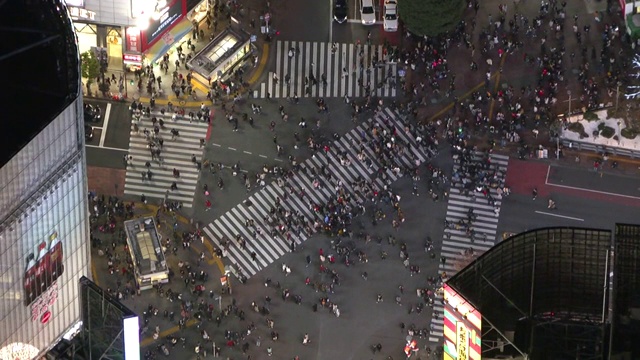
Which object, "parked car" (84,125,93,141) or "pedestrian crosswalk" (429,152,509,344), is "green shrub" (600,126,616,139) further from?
"parked car" (84,125,93,141)

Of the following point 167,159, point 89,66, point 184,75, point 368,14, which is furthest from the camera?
point 368,14

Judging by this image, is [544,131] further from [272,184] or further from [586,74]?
[272,184]

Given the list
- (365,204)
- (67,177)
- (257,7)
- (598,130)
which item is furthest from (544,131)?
(67,177)

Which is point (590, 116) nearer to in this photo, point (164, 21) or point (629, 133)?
A: point (629, 133)

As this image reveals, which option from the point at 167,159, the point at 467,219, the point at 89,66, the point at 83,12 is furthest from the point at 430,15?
the point at 83,12

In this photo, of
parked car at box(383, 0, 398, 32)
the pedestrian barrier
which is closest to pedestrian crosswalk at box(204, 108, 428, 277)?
parked car at box(383, 0, 398, 32)

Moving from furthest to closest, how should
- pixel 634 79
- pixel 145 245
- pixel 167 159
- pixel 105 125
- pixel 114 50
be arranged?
pixel 634 79 < pixel 114 50 < pixel 105 125 < pixel 167 159 < pixel 145 245

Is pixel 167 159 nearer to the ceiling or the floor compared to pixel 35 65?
nearer to the floor
